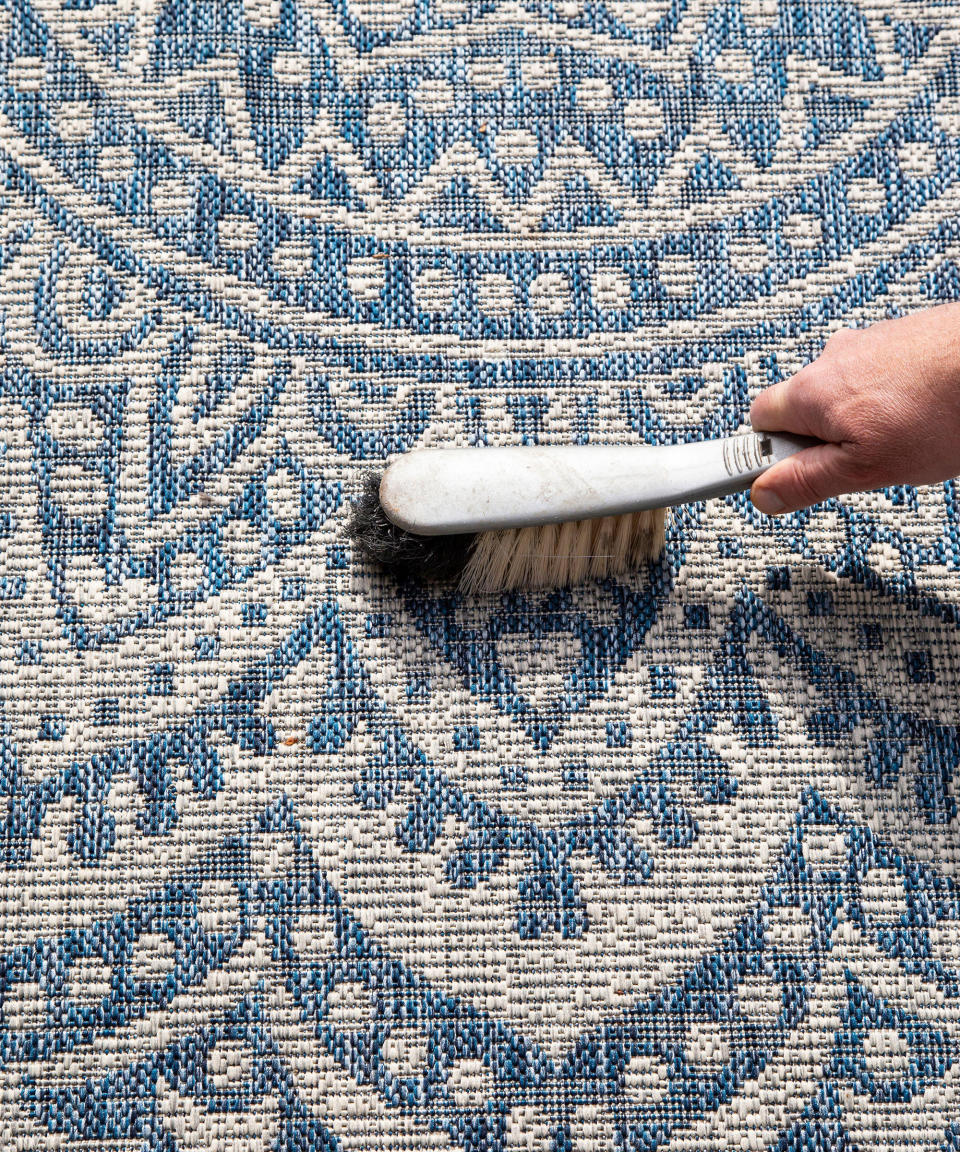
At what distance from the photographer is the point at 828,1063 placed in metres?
0.43

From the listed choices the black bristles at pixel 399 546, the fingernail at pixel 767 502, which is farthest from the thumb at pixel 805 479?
the black bristles at pixel 399 546

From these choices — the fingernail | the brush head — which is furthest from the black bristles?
the fingernail

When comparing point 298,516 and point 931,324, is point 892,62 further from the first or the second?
point 298,516

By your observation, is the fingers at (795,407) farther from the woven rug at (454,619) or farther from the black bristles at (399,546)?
the black bristles at (399,546)

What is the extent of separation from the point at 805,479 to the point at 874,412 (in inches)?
1.5

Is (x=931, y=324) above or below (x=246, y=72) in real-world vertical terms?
below

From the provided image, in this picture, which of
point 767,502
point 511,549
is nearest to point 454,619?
point 511,549

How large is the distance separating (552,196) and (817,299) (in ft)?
0.47

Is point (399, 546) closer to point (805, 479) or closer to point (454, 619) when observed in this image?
point (454, 619)

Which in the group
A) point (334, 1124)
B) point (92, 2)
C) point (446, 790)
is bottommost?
point (334, 1124)

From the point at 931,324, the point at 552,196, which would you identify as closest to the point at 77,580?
the point at 552,196

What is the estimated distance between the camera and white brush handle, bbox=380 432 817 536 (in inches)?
16.9

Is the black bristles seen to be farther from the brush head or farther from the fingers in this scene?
the fingers

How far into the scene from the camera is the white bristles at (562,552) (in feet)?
1.48
